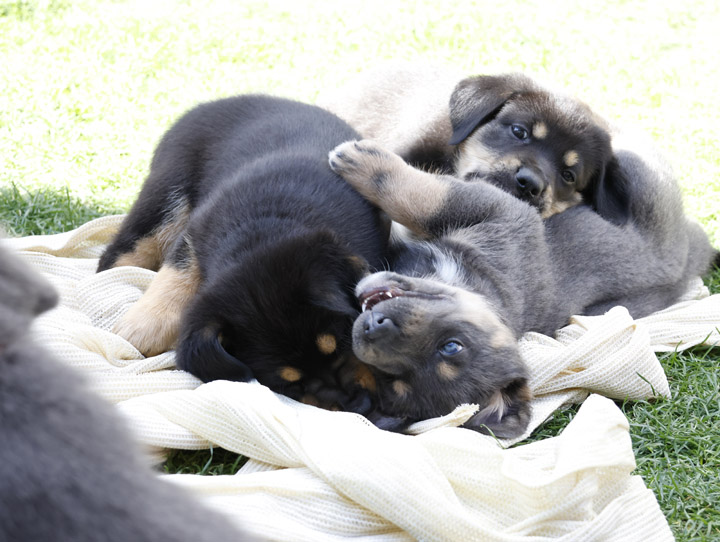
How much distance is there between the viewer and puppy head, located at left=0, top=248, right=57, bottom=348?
4.03ft

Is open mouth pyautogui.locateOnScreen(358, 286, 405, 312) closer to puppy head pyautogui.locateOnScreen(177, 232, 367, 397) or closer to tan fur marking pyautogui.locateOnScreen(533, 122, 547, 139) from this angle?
puppy head pyautogui.locateOnScreen(177, 232, 367, 397)

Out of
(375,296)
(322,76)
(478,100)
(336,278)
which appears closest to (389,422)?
(375,296)

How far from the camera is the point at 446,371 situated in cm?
321

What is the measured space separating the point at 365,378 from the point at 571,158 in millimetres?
2002

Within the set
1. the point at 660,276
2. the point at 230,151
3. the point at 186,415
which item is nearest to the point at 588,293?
the point at 660,276

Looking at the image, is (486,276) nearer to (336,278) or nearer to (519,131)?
(336,278)

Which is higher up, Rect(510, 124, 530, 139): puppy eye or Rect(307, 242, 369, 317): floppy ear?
Rect(510, 124, 530, 139): puppy eye

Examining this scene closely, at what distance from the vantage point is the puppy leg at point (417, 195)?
3.77 m

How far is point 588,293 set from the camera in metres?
4.31

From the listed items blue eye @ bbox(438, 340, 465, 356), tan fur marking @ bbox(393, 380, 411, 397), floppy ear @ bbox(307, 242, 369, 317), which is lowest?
tan fur marking @ bbox(393, 380, 411, 397)

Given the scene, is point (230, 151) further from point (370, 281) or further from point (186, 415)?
point (186, 415)

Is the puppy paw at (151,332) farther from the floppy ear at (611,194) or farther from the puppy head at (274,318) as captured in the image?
the floppy ear at (611,194)

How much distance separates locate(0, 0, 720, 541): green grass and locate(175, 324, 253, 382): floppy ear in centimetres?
32

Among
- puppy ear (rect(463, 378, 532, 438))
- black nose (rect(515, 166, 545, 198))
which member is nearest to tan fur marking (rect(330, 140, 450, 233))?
black nose (rect(515, 166, 545, 198))
